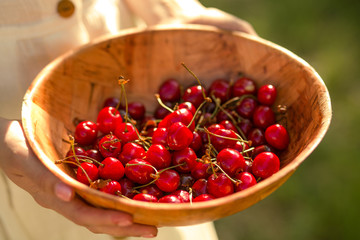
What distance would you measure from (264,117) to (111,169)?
0.43 metres

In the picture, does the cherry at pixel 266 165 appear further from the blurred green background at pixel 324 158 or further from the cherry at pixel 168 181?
the blurred green background at pixel 324 158

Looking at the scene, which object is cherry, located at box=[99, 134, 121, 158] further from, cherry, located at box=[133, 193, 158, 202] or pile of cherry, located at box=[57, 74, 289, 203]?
cherry, located at box=[133, 193, 158, 202]

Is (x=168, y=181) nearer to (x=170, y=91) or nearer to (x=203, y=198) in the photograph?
(x=203, y=198)

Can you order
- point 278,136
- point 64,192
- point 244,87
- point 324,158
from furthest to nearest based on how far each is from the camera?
point 324,158
point 244,87
point 278,136
point 64,192

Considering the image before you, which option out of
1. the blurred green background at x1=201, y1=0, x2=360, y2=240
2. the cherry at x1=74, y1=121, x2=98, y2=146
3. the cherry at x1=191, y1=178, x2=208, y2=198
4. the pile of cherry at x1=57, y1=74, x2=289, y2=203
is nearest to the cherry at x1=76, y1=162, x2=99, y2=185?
the pile of cherry at x1=57, y1=74, x2=289, y2=203

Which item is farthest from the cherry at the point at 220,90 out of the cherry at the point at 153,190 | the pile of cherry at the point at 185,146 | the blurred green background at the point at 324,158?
the blurred green background at the point at 324,158

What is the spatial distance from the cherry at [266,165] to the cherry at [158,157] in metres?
0.21

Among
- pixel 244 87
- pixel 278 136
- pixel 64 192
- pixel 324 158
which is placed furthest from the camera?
pixel 324 158

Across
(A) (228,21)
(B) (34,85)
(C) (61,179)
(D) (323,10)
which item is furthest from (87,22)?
(D) (323,10)

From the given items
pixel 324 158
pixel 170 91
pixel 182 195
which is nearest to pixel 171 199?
pixel 182 195

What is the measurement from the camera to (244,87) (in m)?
1.14

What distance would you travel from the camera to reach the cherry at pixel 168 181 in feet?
3.04

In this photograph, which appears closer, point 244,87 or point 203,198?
point 203,198

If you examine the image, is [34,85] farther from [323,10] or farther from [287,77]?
[323,10]
